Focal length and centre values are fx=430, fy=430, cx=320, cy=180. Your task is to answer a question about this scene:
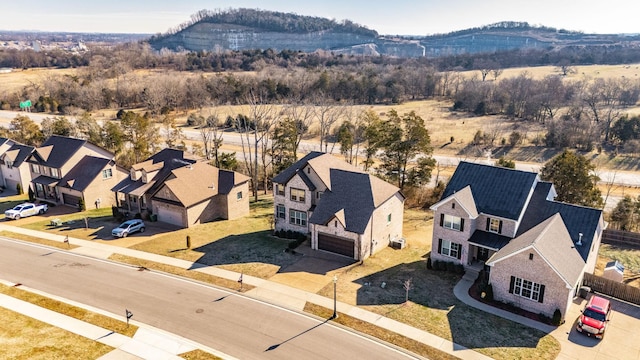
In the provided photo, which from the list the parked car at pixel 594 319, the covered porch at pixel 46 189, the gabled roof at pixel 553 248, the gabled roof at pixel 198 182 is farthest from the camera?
the covered porch at pixel 46 189

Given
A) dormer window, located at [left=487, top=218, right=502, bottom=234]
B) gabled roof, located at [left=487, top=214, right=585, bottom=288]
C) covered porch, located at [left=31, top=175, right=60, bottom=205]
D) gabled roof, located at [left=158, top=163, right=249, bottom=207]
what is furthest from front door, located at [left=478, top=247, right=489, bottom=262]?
covered porch, located at [left=31, top=175, right=60, bottom=205]

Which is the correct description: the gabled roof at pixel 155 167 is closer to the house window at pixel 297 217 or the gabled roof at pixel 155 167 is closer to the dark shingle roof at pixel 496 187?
the house window at pixel 297 217

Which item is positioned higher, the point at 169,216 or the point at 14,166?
the point at 14,166

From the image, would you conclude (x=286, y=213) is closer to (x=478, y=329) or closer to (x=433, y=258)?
(x=433, y=258)

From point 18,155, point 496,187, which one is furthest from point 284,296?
point 18,155

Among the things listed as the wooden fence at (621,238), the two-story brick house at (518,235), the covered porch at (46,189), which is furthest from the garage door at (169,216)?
the wooden fence at (621,238)

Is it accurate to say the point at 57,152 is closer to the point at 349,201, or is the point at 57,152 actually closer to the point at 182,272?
the point at 182,272
